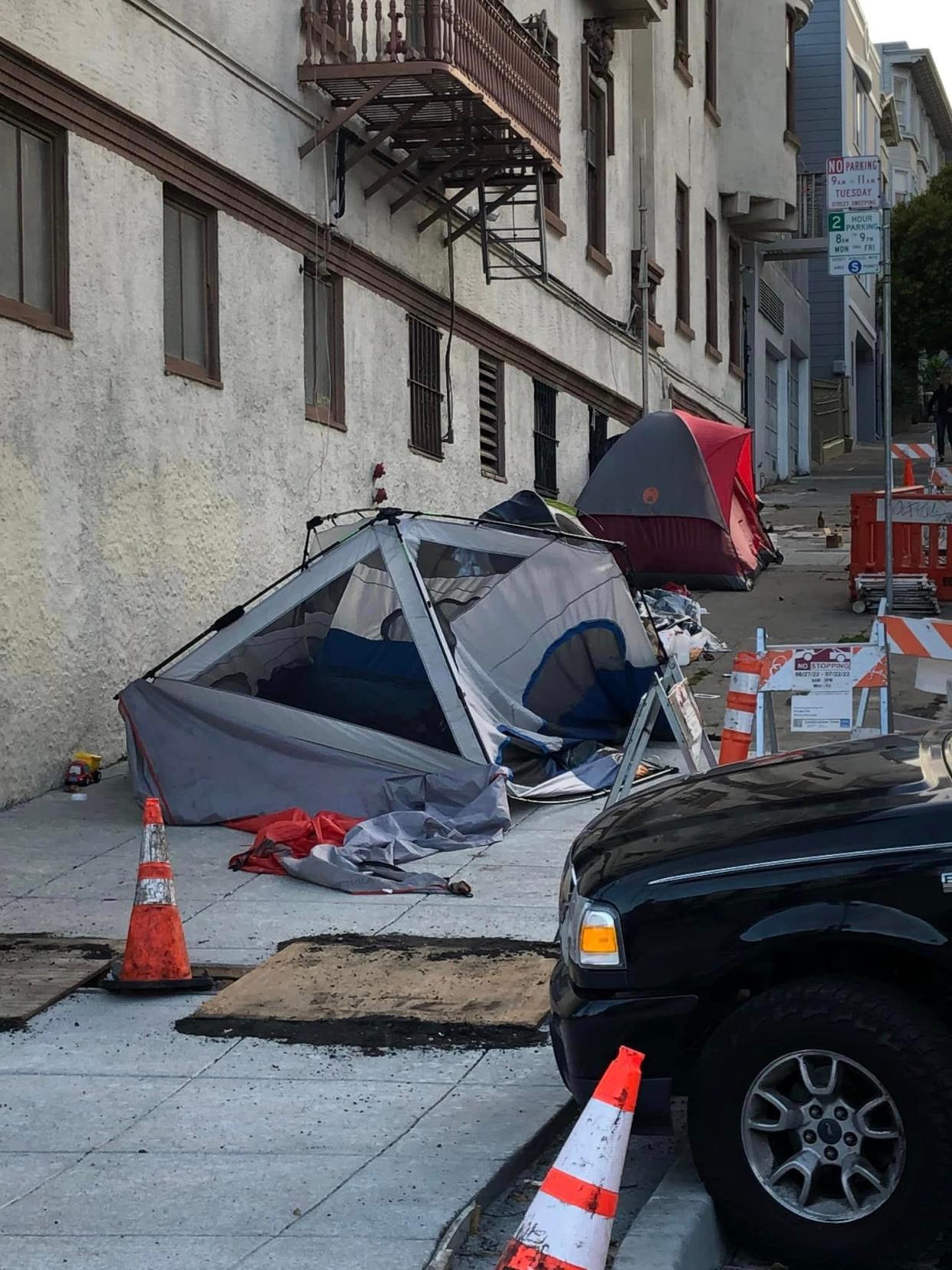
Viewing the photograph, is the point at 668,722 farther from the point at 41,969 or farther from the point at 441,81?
the point at 441,81

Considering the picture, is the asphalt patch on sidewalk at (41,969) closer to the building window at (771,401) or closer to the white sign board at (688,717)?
the white sign board at (688,717)

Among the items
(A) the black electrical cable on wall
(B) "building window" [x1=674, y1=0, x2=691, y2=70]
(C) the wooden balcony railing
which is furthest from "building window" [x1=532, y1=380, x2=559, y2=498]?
(B) "building window" [x1=674, y1=0, x2=691, y2=70]

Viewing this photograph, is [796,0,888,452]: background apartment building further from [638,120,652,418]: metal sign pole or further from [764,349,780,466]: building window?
[638,120,652,418]: metal sign pole

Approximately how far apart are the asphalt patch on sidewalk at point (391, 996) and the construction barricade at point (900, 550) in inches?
445

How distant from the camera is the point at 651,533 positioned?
65.0ft

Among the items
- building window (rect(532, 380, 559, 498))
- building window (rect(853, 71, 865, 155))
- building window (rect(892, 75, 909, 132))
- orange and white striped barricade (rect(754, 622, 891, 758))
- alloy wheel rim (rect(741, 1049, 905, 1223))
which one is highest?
building window (rect(892, 75, 909, 132))

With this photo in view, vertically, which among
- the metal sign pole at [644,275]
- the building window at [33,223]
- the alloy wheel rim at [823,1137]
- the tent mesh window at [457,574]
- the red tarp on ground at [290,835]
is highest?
the metal sign pole at [644,275]

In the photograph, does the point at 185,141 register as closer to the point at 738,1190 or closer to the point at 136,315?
the point at 136,315

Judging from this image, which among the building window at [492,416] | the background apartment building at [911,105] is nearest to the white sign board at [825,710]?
the building window at [492,416]

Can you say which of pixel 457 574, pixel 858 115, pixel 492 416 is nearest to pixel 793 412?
pixel 858 115

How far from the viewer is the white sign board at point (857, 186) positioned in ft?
40.2

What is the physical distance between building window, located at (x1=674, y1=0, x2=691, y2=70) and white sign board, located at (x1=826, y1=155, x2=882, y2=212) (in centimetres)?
1534

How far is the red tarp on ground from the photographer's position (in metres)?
8.95

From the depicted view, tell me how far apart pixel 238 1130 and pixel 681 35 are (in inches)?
989
